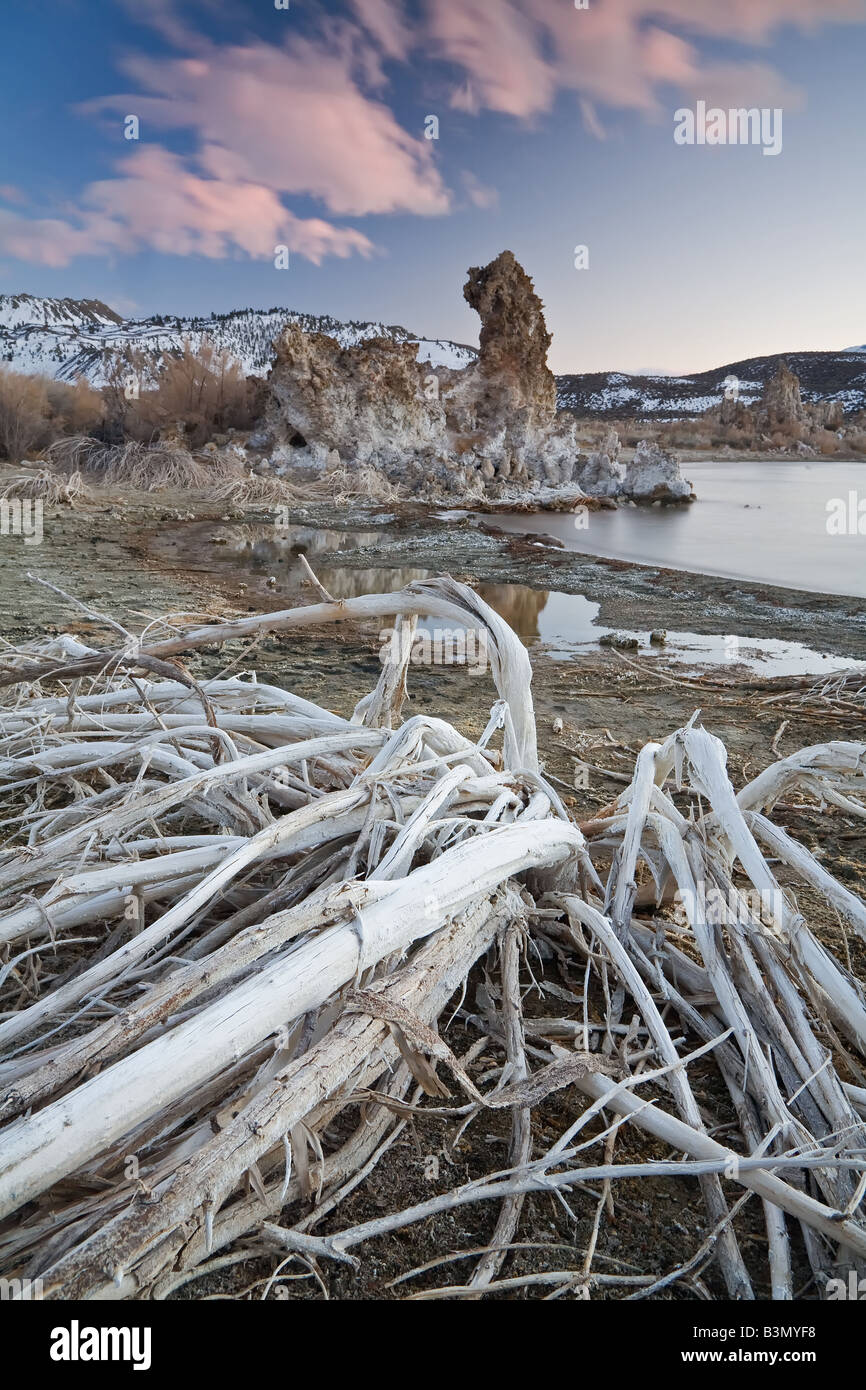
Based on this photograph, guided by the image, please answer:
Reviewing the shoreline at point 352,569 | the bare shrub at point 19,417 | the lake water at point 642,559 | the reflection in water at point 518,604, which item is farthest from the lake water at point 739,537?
the bare shrub at point 19,417

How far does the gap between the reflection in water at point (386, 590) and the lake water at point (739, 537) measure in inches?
115

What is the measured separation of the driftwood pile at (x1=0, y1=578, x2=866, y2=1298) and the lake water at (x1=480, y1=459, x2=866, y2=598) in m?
7.94

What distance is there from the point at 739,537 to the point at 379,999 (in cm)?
1354

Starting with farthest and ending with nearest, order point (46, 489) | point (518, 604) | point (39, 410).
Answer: point (39, 410), point (46, 489), point (518, 604)

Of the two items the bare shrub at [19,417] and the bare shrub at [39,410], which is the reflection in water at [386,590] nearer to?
the bare shrub at [19,417]

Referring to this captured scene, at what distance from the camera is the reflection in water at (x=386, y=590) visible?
614 cm

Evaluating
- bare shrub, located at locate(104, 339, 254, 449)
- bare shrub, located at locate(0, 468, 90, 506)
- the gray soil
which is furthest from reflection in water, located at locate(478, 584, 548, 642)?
bare shrub, located at locate(104, 339, 254, 449)

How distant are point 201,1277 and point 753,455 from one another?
1793 inches

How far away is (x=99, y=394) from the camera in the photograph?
75.9 feet

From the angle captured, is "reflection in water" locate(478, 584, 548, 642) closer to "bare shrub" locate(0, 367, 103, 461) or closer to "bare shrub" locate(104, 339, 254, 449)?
"bare shrub" locate(0, 367, 103, 461)

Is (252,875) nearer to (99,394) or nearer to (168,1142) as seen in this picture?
(168,1142)

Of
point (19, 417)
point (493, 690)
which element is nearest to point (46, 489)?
point (19, 417)

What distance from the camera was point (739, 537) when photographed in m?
13.5

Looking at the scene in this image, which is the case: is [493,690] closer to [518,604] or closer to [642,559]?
[518,604]
